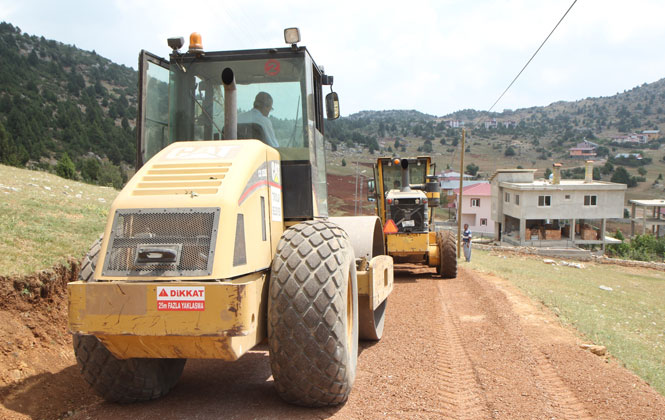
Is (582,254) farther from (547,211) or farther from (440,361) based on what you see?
(440,361)

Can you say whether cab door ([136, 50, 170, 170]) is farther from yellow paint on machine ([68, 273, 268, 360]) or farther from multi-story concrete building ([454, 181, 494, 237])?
multi-story concrete building ([454, 181, 494, 237])

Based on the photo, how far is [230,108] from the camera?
5332 mm

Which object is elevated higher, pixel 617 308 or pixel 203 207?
pixel 203 207

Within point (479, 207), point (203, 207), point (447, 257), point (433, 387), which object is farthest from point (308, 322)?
point (479, 207)

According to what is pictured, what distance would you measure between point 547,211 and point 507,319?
51.7 meters

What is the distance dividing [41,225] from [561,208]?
55.3 m

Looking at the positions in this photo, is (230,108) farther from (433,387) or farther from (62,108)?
(62,108)

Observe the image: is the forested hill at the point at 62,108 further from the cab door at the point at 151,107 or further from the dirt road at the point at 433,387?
the dirt road at the point at 433,387

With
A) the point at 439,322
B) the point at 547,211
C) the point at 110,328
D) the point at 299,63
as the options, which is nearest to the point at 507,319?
the point at 439,322

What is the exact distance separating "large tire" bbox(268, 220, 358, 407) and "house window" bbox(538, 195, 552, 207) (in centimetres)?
5651

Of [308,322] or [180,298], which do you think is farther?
[308,322]

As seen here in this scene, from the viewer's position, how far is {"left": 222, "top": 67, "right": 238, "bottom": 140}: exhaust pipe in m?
5.18

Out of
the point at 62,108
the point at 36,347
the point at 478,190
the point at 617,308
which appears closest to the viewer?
the point at 36,347

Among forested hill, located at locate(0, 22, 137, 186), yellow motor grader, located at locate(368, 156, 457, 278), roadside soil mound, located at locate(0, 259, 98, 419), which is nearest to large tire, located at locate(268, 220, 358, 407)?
roadside soil mound, located at locate(0, 259, 98, 419)
